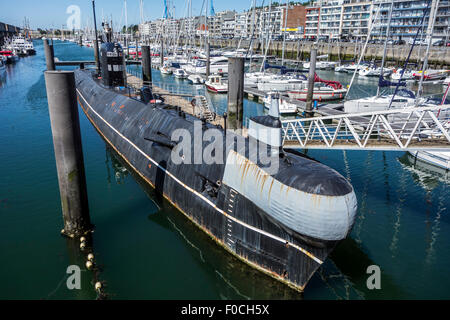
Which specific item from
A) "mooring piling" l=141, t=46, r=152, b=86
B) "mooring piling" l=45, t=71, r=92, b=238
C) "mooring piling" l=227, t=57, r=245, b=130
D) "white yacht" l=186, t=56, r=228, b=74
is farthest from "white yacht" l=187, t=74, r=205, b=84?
"mooring piling" l=45, t=71, r=92, b=238

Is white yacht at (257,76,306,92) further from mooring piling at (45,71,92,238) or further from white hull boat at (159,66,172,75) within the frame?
mooring piling at (45,71,92,238)

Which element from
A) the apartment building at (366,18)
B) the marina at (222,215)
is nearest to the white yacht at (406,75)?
the apartment building at (366,18)

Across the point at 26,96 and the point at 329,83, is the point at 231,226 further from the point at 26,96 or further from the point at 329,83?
the point at 26,96

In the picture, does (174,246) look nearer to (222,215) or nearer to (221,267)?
(221,267)

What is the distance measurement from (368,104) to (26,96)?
46.3 metres

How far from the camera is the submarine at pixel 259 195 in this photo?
370 inches

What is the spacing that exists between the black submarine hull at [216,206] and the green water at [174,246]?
0.69m

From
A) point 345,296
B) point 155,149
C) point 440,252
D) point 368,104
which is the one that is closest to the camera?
point 345,296

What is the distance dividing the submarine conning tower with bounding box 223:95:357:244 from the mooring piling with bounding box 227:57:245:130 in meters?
7.79

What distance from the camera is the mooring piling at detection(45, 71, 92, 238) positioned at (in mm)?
11492

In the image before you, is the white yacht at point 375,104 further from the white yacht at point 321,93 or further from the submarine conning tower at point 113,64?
the submarine conning tower at point 113,64

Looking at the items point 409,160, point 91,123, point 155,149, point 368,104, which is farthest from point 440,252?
point 91,123

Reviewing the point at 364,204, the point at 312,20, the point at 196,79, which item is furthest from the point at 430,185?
the point at 312,20
